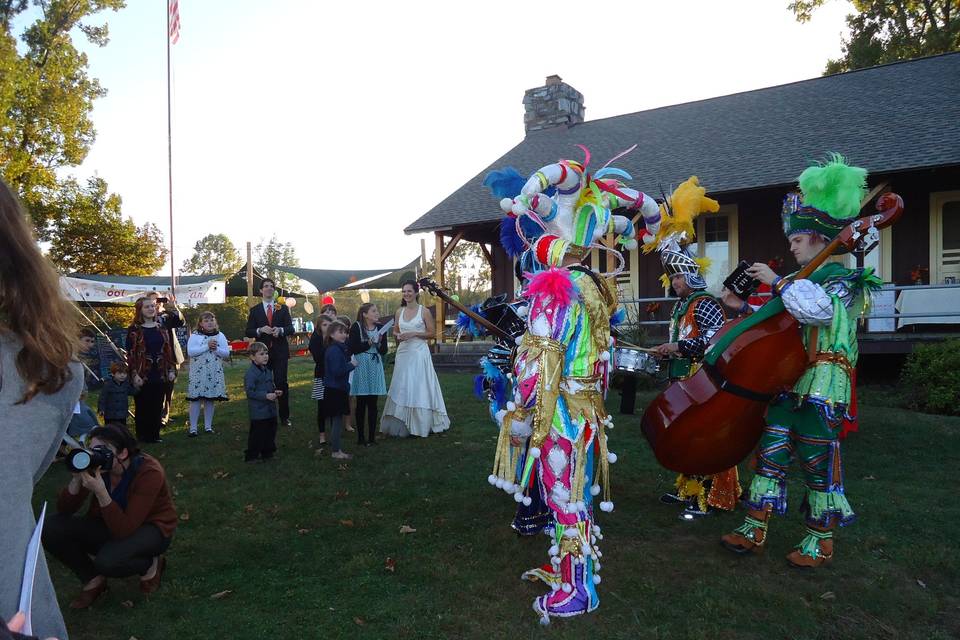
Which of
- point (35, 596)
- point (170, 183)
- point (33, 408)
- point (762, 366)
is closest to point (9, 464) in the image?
point (33, 408)

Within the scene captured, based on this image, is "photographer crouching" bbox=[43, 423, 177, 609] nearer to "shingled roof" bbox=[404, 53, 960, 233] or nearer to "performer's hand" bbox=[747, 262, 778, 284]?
"performer's hand" bbox=[747, 262, 778, 284]

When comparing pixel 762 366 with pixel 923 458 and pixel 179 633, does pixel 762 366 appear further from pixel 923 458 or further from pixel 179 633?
pixel 923 458

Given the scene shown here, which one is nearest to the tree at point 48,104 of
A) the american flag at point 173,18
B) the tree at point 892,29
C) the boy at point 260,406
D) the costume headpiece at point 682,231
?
the american flag at point 173,18

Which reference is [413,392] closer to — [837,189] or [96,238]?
[837,189]

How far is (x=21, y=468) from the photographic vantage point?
4.35 ft

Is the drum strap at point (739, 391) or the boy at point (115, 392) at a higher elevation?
the drum strap at point (739, 391)

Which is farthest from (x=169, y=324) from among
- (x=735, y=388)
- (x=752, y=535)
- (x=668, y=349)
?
(x=752, y=535)

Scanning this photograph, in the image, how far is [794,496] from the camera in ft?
16.7

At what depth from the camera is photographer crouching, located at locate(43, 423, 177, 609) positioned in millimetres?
3543

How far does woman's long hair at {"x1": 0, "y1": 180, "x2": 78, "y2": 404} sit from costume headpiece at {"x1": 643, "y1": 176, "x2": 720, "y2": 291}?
365 centimetres

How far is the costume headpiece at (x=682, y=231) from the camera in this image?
4398 mm

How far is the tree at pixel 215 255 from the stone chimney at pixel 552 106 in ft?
196

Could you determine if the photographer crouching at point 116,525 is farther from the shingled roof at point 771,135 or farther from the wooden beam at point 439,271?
the wooden beam at point 439,271

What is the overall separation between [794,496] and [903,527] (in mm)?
777
